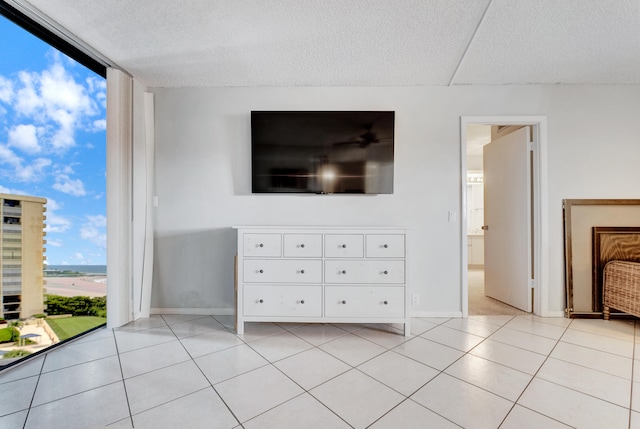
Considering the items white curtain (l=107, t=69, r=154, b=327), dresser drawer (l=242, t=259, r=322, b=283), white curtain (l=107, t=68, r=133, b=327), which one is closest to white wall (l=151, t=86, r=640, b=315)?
white curtain (l=107, t=69, r=154, b=327)

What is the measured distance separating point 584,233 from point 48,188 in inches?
191

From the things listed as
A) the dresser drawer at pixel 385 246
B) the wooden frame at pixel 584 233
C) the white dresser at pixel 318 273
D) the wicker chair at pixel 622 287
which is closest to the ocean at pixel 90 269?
the white dresser at pixel 318 273

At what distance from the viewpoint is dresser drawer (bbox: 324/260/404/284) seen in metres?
2.15

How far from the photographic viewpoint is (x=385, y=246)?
2.16 meters

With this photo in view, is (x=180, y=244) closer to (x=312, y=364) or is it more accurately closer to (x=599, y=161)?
(x=312, y=364)

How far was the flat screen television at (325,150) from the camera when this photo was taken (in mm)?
2533

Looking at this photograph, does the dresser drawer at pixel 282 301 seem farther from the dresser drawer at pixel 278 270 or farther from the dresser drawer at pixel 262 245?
the dresser drawer at pixel 262 245

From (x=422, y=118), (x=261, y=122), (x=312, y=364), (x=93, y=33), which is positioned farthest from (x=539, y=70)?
(x=93, y=33)

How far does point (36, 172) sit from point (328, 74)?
250 cm

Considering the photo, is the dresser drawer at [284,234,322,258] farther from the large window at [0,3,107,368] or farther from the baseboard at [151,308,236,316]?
the large window at [0,3,107,368]

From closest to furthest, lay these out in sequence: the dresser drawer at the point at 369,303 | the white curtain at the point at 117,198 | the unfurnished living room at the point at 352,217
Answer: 1. the unfurnished living room at the point at 352,217
2. the dresser drawer at the point at 369,303
3. the white curtain at the point at 117,198

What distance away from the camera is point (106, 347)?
6.42 ft

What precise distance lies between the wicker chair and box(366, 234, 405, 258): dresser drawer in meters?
2.05

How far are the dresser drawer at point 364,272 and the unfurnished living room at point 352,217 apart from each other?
19mm
